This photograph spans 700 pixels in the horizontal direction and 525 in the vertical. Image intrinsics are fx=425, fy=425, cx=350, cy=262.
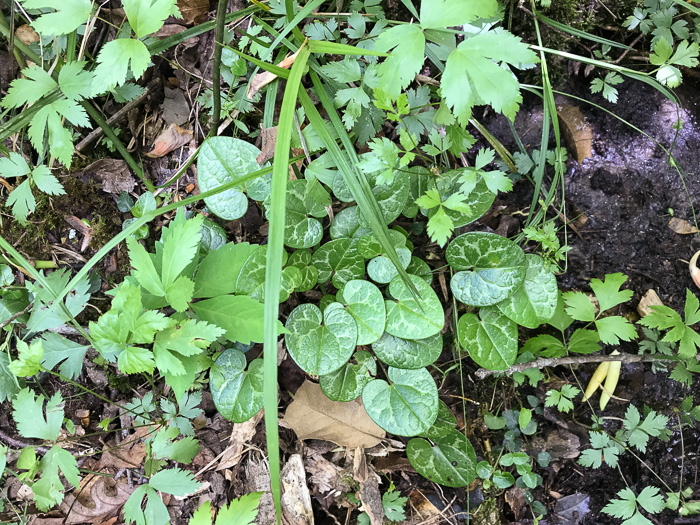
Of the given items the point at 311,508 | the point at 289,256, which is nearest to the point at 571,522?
the point at 311,508

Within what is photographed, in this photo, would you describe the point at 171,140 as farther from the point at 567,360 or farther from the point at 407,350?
the point at 567,360

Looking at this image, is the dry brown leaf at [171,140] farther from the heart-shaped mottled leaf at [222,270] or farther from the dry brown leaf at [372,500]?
the dry brown leaf at [372,500]

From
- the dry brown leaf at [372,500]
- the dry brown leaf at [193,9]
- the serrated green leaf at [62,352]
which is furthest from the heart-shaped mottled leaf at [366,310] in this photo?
the dry brown leaf at [193,9]

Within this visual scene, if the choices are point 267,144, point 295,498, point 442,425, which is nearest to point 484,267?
point 442,425

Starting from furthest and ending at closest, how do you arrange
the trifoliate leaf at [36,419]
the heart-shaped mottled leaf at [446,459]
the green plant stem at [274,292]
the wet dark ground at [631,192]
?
the wet dark ground at [631,192]
the heart-shaped mottled leaf at [446,459]
the trifoliate leaf at [36,419]
the green plant stem at [274,292]

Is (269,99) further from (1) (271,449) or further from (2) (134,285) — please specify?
(1) (271,449)
